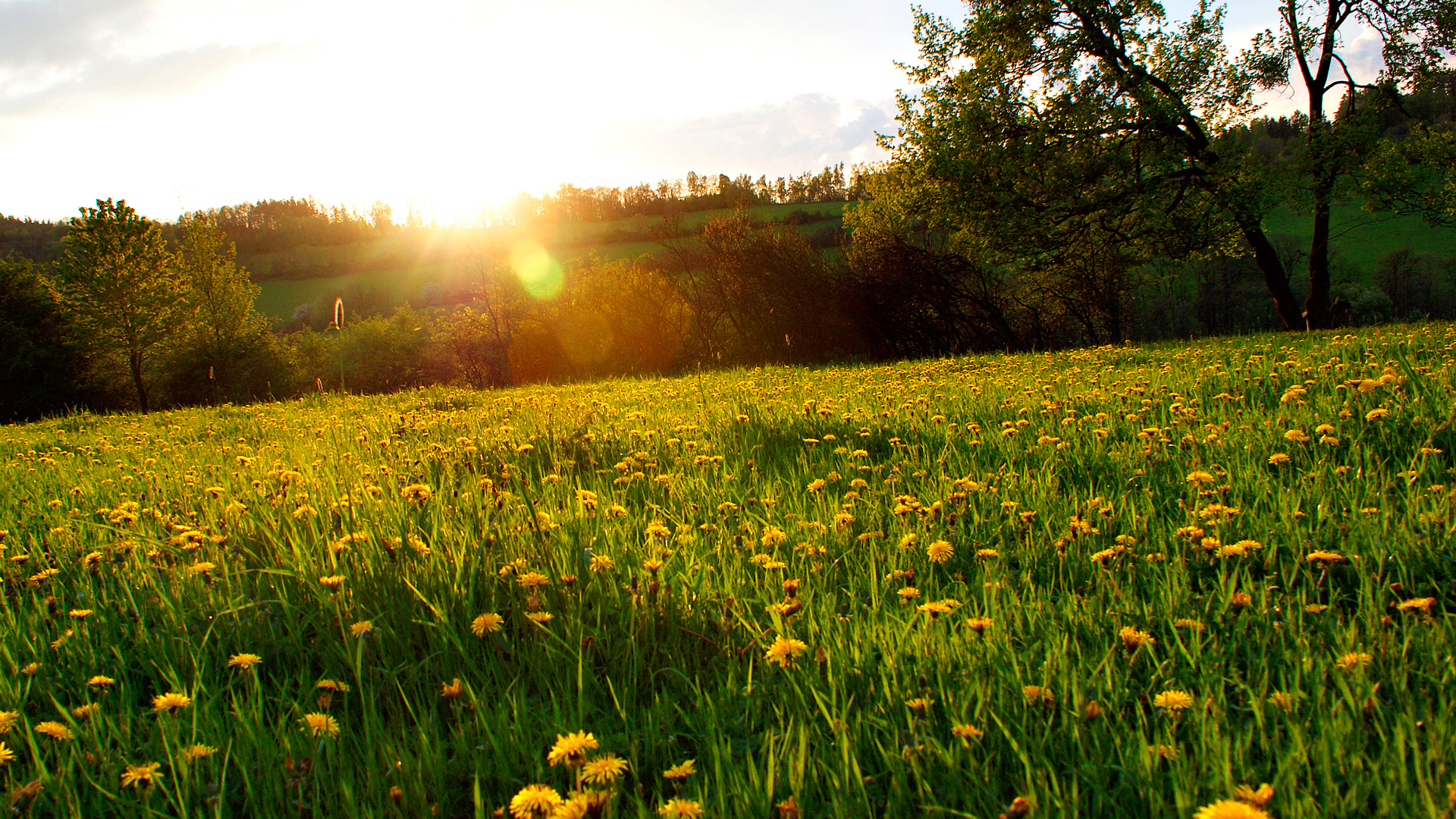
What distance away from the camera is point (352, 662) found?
183 cm

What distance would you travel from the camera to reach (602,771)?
1.17 meters

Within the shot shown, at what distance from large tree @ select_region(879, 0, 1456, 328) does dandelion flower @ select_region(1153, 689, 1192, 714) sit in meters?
17.5

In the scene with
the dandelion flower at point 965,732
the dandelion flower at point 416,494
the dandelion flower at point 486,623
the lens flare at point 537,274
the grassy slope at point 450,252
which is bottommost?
the dandelion flower at point 965,732

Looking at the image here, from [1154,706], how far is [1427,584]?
1.14 m

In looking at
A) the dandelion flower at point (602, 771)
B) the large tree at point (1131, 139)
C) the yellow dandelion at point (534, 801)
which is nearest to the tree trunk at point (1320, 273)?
the large tree at point (1131, 139)

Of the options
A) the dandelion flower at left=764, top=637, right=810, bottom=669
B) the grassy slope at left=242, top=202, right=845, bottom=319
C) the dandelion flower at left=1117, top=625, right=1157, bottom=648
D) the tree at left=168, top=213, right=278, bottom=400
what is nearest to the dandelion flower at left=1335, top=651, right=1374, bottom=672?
the dandelion flower at left=1117, top=625, right=1157, bottom=648

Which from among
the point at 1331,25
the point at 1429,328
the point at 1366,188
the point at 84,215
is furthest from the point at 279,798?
the point at 84,215

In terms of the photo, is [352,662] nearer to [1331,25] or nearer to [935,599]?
[935,599]

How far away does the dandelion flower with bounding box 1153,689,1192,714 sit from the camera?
1276 mm

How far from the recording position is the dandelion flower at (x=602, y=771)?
1.17m

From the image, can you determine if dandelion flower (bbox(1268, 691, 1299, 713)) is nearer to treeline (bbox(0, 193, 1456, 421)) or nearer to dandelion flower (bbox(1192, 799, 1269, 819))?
dandelion flower (bbox(1192, 799, 1269, 819))

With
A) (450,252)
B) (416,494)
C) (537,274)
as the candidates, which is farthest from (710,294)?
(450,252)

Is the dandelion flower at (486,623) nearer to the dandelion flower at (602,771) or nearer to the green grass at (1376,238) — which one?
the dandelion flower at (602,771)

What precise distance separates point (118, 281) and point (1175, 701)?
4270 centimetres
